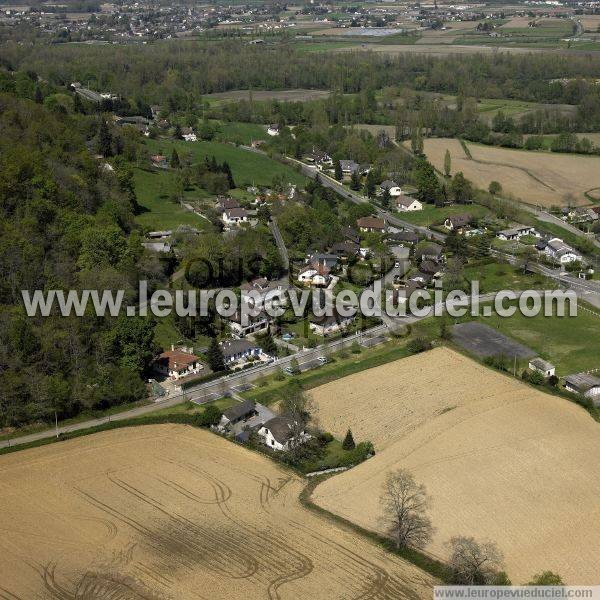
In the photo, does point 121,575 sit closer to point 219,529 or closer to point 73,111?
point 219,529

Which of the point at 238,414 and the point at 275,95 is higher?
the point at 275,95

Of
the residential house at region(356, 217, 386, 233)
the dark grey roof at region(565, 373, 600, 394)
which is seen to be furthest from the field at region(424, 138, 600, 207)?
the dark grey roof at region(565, 373, 600, 394)

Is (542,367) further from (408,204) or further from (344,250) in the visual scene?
(408,204)

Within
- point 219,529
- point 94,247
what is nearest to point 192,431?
point 219,529

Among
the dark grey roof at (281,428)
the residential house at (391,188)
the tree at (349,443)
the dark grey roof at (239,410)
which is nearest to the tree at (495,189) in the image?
the residential house at (391,188)

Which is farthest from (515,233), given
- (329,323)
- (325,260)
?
(329,323)

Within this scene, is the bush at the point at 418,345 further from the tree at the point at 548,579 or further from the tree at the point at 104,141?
the tree at the point at 104,141
